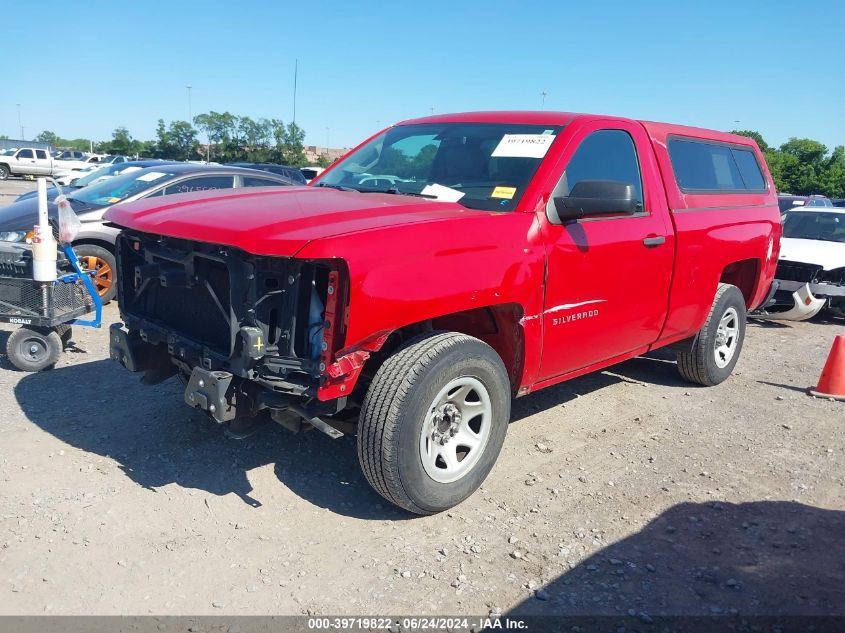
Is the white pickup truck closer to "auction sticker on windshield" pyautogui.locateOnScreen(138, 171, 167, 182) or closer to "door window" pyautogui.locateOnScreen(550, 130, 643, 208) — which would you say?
"auction sticker on windshield" pyautogui.locateOnScreen(138, 171, 167, 182)

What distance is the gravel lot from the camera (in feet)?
10.1

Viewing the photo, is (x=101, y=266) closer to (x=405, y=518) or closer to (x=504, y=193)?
(x=504, y=193)

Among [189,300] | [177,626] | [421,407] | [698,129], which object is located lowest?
[177,626]

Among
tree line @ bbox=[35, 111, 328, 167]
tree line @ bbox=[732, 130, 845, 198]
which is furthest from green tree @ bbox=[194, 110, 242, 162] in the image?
tree line @ bbox=[732, 130, 845, 198]

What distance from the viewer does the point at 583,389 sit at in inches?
236

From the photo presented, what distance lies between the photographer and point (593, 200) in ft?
12.8

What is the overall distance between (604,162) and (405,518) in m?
2.58

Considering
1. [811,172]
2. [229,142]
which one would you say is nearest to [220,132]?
[229,142]

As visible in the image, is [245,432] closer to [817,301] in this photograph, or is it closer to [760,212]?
[760,212]

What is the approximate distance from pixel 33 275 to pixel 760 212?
20.2ft

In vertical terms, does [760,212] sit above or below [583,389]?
above

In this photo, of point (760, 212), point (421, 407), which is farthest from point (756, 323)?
point (421, 407)

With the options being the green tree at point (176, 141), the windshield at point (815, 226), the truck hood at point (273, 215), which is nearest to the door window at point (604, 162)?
the truck hood at point (273, 215)

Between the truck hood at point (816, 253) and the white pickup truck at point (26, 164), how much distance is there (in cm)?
3611
